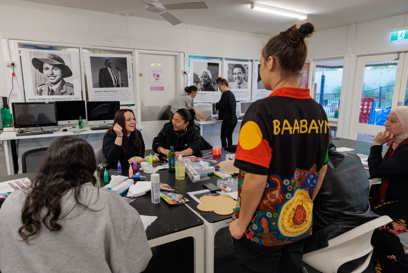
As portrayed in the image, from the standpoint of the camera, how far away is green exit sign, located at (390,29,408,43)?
430 centimetres

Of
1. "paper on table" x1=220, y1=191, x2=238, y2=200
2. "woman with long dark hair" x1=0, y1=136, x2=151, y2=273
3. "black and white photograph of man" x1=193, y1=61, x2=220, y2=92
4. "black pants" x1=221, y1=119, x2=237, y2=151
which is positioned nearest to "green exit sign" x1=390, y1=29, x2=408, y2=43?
"black pants" x1=221, y1=119, x2=237, y2=151

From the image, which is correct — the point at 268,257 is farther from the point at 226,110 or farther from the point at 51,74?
the point at 51,74

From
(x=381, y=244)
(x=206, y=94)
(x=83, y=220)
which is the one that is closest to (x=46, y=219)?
(x=83, y=220)

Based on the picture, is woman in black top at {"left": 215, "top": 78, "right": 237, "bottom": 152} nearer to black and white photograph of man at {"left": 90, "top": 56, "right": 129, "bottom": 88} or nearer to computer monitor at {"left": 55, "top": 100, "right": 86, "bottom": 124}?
black and white photograph of man at {"left": 90, "top": 56, "right": 129, "bottom": 88}

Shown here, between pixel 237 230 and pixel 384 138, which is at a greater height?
pixel 384 138

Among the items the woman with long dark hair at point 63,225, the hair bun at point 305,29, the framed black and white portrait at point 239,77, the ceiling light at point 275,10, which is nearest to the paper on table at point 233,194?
the woman with long dark hair at point 63,225

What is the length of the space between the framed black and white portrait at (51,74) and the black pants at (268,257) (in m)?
4.16

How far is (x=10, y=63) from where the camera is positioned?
150 inches

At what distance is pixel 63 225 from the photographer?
843mm

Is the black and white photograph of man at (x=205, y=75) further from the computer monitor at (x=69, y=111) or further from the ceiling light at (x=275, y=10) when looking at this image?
the computer monitor at (x=69, y=111)

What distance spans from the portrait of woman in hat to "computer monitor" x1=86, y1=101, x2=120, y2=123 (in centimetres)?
49

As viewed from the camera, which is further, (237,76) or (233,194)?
(237,76)

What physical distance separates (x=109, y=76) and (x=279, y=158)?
4302mm

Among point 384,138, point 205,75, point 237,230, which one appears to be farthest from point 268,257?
point 205,75
